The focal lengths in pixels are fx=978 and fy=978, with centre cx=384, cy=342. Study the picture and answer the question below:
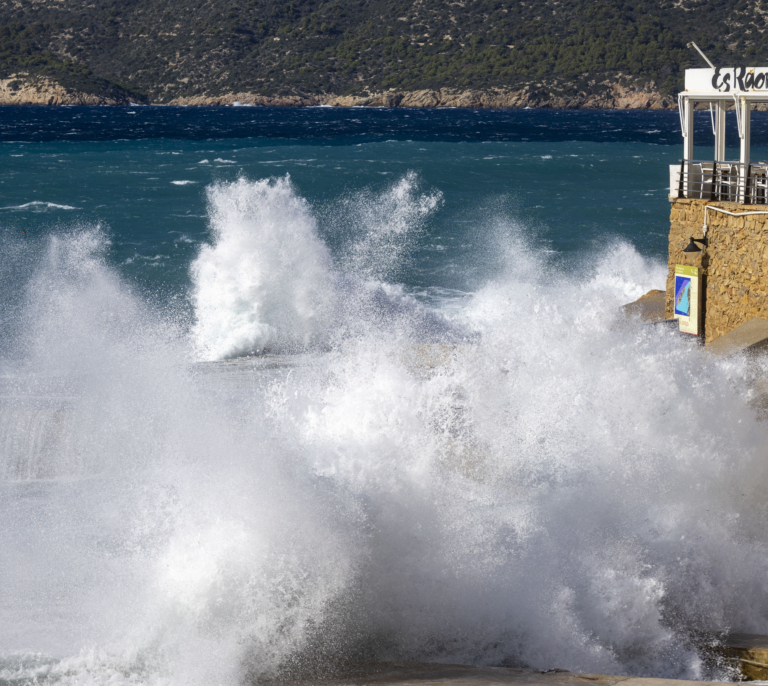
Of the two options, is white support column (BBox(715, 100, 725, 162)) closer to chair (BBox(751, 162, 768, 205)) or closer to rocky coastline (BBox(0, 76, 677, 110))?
chair (BBox(751, 162, 768, 205))

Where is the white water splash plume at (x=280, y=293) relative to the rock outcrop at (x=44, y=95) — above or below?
below

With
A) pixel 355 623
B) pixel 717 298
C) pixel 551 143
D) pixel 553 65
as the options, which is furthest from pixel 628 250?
pixel 553 65

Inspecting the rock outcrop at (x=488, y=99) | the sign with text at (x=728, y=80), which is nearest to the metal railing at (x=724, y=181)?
the sign with text at (x=728, y=80)

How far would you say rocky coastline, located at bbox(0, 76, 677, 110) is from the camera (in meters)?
142

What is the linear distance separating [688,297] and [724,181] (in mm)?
2023

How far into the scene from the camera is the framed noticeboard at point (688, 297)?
1631 cm

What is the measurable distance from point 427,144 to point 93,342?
52181 millimetres

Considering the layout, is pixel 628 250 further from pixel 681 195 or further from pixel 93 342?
pixel 93 342

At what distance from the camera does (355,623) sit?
909 centimetres

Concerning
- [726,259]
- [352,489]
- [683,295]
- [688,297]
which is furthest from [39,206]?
[352,489]

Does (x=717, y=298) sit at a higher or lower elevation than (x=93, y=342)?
higher

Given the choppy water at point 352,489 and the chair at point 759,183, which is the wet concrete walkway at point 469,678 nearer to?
the choppy water at point 352,489

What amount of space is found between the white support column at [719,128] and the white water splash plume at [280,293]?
766 cm

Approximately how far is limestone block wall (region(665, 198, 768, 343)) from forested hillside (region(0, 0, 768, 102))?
416ft
